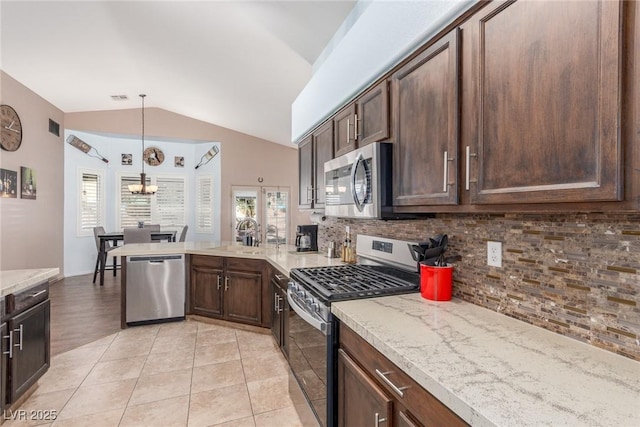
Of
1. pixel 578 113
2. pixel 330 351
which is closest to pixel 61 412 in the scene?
pixel 330 351

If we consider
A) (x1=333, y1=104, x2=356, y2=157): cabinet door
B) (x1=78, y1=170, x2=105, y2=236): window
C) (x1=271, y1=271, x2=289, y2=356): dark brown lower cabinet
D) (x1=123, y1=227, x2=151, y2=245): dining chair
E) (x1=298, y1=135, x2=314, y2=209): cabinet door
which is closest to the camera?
(x1=333, y1=104, x2=356, y2=157): cabinet door

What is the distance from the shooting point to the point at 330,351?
1540 mm

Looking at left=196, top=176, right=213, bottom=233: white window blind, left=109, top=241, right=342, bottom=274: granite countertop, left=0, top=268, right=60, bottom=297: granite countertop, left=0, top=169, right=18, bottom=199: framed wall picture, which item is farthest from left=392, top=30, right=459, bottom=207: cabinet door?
left=196, top=176, right=213, bottom=233: white window blind

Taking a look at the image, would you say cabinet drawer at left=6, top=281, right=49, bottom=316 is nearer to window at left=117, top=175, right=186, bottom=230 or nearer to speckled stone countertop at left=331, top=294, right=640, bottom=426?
speckled stone countertop at left=331, top=294, right=640, bottom=426

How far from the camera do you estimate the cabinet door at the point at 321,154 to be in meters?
2.62

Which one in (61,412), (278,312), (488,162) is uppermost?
(488,162)

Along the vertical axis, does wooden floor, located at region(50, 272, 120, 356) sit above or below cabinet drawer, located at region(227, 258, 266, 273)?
below

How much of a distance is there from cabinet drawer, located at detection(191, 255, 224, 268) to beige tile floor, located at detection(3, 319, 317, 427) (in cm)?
76

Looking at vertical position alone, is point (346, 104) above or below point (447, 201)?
above

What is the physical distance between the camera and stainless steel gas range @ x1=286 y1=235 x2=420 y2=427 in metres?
1.56

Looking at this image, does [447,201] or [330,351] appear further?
[330,351]

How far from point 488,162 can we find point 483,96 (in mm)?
248

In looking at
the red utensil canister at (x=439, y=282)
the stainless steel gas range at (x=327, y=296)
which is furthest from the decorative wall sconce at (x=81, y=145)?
the red utensil canister at (x=439, y=282)

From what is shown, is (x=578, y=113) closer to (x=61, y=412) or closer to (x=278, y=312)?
(x=278, y=312)
